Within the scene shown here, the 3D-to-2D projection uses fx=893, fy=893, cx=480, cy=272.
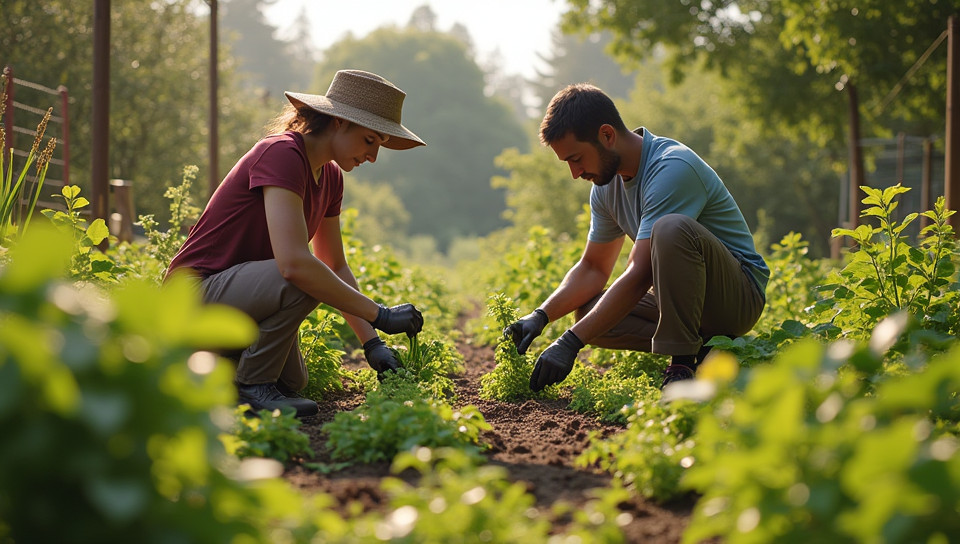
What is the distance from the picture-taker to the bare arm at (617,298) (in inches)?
156

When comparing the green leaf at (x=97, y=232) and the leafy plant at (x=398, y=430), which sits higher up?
the green leaf at (x=97, y=232)

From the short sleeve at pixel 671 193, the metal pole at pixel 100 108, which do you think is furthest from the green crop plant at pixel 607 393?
the metal pole at pixel 100 108

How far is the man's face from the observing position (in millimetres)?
4195

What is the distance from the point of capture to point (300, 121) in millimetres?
3979

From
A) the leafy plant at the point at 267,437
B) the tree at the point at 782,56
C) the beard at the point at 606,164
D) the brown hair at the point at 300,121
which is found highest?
the tree at the point at 782,56

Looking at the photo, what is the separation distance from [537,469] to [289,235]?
4.53 ft

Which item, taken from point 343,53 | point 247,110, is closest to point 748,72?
point 247,110

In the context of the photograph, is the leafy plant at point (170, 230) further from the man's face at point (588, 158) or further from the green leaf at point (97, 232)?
the man's face at point (588, 158)

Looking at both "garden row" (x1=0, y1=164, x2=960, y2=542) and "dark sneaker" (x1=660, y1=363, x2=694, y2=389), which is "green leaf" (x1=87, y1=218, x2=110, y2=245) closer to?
"garden row" (x1=0, y1=164, x2=960, y2=542)

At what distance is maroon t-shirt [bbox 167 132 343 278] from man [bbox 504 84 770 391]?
1145 millimetres

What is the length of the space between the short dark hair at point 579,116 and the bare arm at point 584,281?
671 mm

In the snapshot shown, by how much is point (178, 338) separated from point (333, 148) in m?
2.53

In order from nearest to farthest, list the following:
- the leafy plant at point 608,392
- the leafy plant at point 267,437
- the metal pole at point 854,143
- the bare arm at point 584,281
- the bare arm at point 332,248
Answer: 1. the leafy plant at point 267,437
2. the leafy plant at point 608,392
3. the bare arm at point 332,248
4. the bare arm at point 584,281
5. the metal pole at point 854,143

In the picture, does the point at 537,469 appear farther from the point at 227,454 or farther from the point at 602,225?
the point at 602,225
